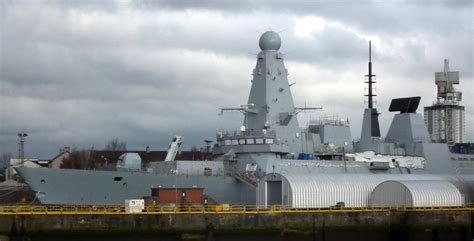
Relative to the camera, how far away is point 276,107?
2532 inches

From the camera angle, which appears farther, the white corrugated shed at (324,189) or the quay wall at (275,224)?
the white corrugated shed at (324,189)

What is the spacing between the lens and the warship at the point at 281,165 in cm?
5225

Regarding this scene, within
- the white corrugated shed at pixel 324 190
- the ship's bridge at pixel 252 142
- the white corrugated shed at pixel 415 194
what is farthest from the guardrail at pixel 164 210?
the ship's bridge at pixel 252 142

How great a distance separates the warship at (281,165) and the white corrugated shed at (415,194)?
29cm

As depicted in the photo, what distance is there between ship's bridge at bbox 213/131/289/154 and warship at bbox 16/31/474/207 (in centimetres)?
9

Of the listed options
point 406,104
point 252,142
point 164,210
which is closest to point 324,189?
point 252,142

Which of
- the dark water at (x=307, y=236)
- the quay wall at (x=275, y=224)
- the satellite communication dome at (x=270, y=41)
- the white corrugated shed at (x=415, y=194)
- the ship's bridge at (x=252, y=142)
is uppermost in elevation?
the satellite communication dome at (x=270, y=41)

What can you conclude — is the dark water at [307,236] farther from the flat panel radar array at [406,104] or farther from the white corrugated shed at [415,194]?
the flat panel radar array at [406,104]

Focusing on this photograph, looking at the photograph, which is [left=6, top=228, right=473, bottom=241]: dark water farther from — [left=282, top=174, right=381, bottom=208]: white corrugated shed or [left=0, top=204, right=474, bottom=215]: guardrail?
[left=282, top=174, right=381, bottom=208]: white corrugated shed

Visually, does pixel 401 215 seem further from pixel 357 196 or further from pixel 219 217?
pixel 219 217

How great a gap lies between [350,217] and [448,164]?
90.8 ft

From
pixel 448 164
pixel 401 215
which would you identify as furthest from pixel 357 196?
pixel 448 164

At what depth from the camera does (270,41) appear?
65375mm

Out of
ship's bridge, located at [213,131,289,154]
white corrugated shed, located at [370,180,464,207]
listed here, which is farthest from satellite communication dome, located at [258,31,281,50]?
white corrugated shed, located at [370,180,464,207]
